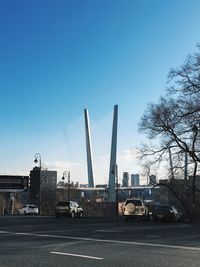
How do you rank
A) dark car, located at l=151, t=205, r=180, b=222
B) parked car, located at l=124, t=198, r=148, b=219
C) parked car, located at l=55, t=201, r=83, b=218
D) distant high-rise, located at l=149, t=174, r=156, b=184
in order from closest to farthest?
dark car, located at l=151, t=205, r=180, b=222, parked car, located at l=124, t=198, r=148, b=219, parked car, located at l=55, t=201, r=83, b=218, distant high-rise, located at l=149, t=174, r=156, b=184

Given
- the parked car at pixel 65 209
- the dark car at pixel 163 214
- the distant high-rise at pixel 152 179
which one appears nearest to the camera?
the dark car at pixel 163 214

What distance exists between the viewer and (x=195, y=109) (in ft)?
177

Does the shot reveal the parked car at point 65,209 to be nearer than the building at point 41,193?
Yes

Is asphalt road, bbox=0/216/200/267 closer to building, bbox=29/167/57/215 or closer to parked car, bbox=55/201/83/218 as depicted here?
parked car, bbox=55/201/83/218

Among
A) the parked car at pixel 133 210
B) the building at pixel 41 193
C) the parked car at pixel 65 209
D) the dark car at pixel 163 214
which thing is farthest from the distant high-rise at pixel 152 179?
the building at pixel 41 193

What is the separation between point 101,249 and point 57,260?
9.96 feet

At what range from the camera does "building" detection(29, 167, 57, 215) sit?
84500mm

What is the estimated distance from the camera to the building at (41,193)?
8450 centimetres

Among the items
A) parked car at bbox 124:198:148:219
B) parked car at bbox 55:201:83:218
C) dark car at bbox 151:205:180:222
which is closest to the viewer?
dark car at bbox 151:205:180:222

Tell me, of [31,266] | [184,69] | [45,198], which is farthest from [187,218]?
[31,266]

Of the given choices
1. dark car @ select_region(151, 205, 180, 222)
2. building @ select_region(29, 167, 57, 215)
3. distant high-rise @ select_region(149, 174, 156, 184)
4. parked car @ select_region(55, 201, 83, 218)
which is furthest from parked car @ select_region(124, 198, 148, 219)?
building @ select_region(29, 167, 57, 215)

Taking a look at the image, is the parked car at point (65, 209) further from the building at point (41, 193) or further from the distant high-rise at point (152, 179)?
the building at point (41, 193)

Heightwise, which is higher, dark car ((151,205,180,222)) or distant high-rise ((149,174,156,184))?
distant high-rise ((149,174,156,184))

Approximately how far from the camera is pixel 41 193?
310 ft
